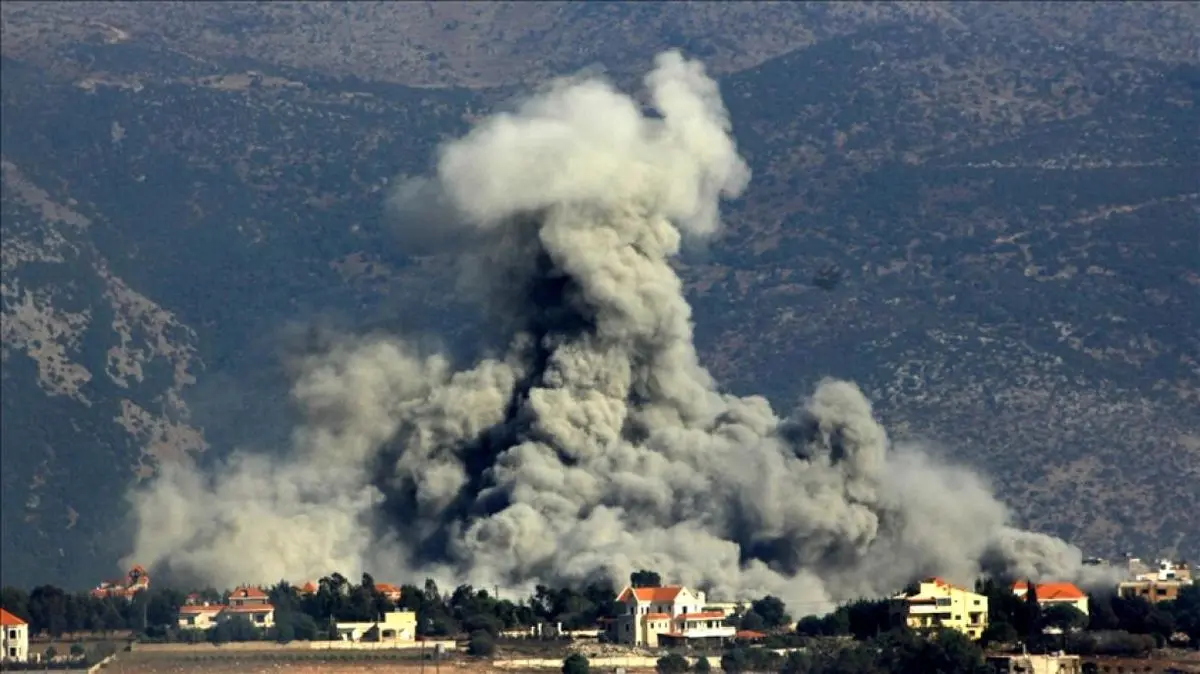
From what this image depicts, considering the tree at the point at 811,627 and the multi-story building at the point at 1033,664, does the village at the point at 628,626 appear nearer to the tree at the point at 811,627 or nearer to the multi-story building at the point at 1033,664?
the tree at the point at 811,627

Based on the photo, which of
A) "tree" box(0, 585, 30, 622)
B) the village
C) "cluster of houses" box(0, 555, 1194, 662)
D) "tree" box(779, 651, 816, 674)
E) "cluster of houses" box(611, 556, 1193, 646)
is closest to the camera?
"tree" box(779, 651, 816, 674)

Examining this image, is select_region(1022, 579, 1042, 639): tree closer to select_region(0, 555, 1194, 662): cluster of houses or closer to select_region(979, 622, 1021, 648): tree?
select_region(979, 622, 1021, 648): tree

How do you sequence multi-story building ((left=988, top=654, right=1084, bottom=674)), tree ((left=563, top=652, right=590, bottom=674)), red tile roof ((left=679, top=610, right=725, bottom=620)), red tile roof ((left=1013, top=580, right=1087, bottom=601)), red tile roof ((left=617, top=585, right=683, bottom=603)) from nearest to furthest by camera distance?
1. multi-story building ((left=988, top=654, right=1084, bottom=674))
2. tree ((left=563, top=652, right=590, bottom=674))
3. red tile roof ((left=679, top=610, right=725, bottom=620))
4. red tile roof ((left=617, top=585, right=683, bottom=603))
5. red tile roof ((left=1013, top=580, right=1087, bottom=601))

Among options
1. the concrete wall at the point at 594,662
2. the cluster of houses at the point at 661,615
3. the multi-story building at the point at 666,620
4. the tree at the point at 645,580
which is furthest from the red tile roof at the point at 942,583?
the tree at the point at 645,580

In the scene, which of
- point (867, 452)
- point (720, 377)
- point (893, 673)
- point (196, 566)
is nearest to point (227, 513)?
point (196, 566)

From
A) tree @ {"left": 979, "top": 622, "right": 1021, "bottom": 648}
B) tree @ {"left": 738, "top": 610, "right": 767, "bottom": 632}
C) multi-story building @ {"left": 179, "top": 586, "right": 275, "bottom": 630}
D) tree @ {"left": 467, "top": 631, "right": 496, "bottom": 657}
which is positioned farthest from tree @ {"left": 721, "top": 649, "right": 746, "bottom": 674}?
multi-story building @ {"left": 179, "top": 586, "right": 275, "bottom": 630}

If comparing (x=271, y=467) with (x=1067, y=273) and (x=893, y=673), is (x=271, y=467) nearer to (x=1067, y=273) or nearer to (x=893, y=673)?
(x=893, y=673)
